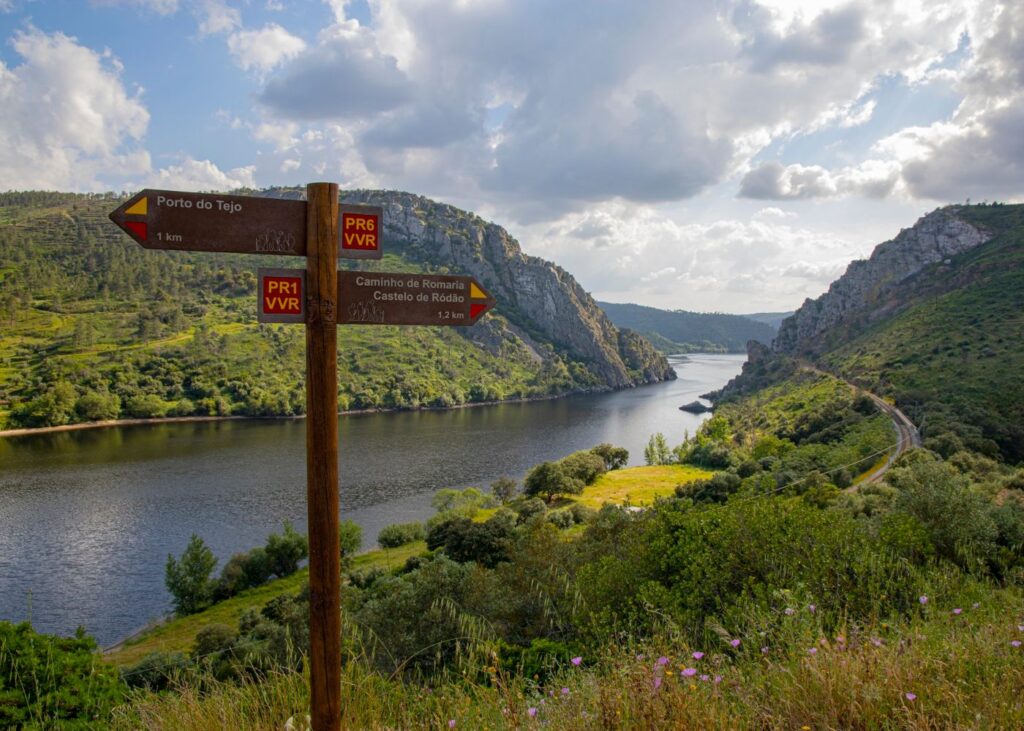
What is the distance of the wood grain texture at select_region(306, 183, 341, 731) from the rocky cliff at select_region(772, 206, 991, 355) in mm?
128184

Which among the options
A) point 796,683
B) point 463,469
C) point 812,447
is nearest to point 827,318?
point 812,447

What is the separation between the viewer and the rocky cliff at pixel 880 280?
118 meters

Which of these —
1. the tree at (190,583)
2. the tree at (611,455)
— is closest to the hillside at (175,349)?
the tree at (611,455)

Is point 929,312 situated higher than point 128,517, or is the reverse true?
point 929,312

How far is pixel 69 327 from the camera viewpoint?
366 feet

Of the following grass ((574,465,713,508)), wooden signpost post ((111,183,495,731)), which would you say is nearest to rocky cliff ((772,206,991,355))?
grass ((574,465,713,508))

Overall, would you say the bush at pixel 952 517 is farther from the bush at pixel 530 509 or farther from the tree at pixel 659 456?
the tree at pixel 659 456

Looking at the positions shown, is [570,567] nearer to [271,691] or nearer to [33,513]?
[271,691]

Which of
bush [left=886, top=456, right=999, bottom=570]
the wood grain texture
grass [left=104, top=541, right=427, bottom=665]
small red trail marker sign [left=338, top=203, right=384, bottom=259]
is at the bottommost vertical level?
grass [left=104, top=541, right=427, bottom=665]

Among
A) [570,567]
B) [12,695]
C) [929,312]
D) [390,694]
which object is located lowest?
[570,567]

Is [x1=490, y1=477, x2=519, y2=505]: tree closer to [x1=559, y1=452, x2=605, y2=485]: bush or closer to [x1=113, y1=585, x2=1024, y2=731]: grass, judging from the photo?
[x1=559, y1=452, x2=605, y2=485]: bush

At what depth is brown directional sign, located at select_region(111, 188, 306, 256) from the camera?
3916mm

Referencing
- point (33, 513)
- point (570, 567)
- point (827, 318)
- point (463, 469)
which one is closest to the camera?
point (570, 567)

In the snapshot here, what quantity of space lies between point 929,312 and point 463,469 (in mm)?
78552
